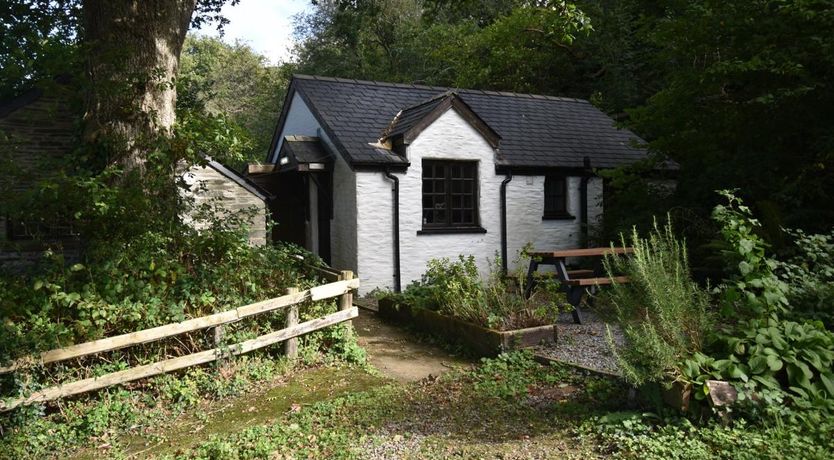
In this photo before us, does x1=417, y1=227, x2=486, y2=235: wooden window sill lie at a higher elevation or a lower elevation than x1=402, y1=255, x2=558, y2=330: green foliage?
higher

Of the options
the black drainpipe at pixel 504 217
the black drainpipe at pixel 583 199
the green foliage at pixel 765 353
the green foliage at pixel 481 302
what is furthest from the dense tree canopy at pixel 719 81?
the green foliage at pixel 765 353

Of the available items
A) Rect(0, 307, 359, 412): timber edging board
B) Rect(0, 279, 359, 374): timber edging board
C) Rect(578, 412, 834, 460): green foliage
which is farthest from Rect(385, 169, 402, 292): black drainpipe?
Rect(578, 412, 834, 460): green foliage

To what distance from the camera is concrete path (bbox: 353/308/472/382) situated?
673 cm

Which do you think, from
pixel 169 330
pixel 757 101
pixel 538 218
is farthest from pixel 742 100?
pixel 169 330

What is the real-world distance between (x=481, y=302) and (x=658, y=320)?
2.94 metres

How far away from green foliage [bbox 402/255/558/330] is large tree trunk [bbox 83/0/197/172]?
4.40 meters

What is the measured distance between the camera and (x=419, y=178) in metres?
12.6

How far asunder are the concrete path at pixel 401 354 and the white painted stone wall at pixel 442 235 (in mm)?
3091

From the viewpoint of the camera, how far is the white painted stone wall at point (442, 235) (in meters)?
12.2

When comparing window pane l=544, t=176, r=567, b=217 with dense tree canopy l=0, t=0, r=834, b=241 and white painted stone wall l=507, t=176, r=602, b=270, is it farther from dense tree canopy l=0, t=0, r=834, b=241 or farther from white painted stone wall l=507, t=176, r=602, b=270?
dense tree canopy l=0, t=0, r=834, b=241

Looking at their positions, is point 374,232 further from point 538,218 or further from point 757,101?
point 757,101

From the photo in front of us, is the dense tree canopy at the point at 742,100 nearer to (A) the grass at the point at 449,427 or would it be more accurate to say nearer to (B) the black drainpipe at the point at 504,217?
(B) the black drainpipe at the point at 504,217

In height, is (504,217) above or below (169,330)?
above

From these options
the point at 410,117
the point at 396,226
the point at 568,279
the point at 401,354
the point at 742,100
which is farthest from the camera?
the point at 410,117
